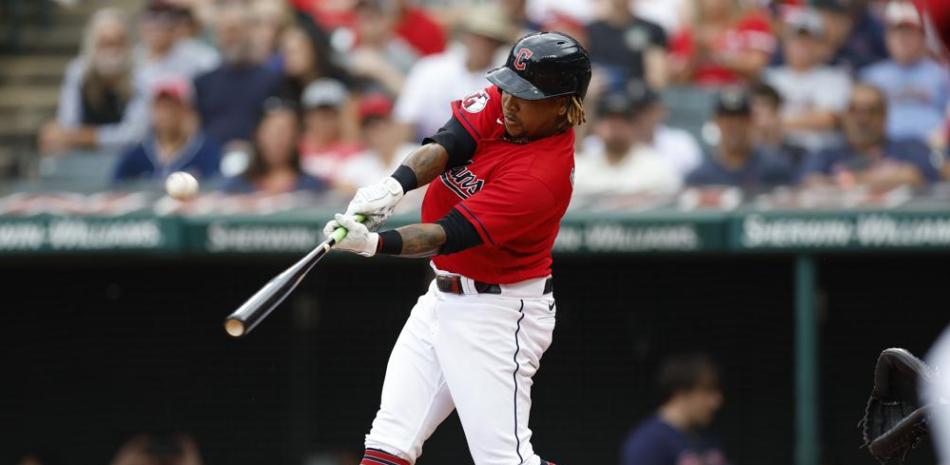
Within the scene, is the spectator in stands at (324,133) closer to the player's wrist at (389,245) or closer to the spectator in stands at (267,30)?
the spectator in stands at (267,30)

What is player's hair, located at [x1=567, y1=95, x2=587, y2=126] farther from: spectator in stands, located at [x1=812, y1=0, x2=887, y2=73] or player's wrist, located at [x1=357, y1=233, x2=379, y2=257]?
spectator in stands, located at [x1=812, y1=0, x2=887, y2=73]

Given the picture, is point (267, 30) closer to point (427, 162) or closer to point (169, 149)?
point (169, 149)

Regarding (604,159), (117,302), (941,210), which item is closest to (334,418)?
(117,302)

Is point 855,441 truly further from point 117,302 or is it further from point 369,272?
point 117,302

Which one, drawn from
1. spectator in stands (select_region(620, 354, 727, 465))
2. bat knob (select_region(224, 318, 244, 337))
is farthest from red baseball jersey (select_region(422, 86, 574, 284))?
spectator in stands (select_region(620, 354, 727, 465))

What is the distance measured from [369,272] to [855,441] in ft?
7.94

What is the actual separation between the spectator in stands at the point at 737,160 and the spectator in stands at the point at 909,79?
0.78 metres

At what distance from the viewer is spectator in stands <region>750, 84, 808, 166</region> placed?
24.4 feet

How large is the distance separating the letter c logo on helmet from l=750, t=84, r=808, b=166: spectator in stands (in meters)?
3.41

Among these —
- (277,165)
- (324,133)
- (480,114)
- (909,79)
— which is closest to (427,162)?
(480,114)

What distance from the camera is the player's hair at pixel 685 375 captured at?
6.47 meters

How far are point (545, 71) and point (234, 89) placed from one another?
4158 mm

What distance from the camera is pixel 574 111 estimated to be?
4.30m

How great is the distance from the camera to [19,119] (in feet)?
29.6
